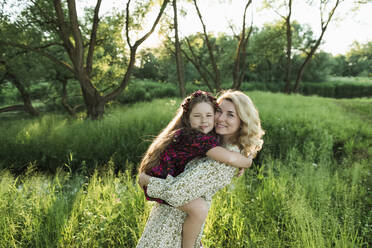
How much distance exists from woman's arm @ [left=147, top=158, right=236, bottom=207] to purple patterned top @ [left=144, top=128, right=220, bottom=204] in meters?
0.09

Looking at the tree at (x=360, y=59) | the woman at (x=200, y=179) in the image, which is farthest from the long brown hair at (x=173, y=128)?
the tree at (x=360, y=59)

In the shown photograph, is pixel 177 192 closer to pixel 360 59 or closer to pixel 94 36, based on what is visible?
pixel 94 36

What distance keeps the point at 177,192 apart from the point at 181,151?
1.07 ft

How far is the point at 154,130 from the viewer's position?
248 inches

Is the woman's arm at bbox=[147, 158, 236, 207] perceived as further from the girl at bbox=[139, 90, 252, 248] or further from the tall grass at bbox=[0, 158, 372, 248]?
the tall grass at bbox=[0, 158, 372, 248]

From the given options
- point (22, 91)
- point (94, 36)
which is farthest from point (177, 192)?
point (22, 91)

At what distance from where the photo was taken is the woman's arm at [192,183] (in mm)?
1495

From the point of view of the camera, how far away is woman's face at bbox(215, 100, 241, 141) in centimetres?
189

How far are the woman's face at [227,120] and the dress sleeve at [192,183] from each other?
345mm

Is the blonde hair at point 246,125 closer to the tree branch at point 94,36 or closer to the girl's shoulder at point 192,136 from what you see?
the girl's shoulder at point 192,136

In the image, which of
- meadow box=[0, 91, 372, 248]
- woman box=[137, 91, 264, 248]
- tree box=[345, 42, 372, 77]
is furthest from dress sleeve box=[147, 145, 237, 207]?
tree box=[345, 42, 372, 77]

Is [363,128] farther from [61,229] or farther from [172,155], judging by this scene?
[61,229]

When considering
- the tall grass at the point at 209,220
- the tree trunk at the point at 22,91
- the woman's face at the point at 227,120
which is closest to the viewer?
the woman's face at the point at 227,120

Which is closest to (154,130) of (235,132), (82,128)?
(82,128)
